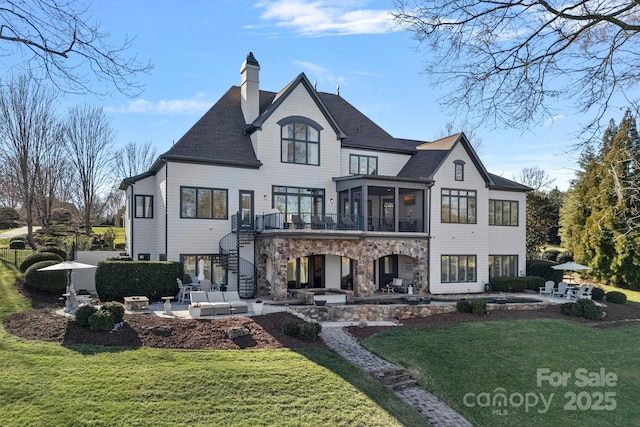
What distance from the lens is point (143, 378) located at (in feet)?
28.5

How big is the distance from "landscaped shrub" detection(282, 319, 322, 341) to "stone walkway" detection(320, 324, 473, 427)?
62 cm

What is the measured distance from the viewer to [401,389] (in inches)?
416

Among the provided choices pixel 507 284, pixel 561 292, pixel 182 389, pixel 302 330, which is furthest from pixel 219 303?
pixel 561 292

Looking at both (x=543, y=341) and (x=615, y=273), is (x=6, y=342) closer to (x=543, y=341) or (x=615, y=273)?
(x=543, y=341)

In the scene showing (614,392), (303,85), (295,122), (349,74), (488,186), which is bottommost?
(614,392)

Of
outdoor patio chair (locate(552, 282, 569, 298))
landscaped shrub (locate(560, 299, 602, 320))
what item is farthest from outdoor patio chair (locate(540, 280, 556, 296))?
landscaped shrub (locate(560, 299, 602, 320))

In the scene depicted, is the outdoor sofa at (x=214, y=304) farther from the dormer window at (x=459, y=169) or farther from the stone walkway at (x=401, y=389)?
the dormer window at (x=459, y=169)

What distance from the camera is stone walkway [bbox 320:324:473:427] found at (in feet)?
30.8

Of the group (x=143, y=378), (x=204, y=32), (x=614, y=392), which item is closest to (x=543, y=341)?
(x=614, y=392)

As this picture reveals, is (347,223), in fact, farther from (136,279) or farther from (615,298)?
(615,298)

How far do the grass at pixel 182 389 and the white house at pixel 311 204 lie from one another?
8604mm

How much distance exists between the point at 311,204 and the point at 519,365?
41.9ft

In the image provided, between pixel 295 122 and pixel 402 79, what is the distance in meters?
14.3

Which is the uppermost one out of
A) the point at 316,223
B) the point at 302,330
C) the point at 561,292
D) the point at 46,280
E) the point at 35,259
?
the point at 316,223
